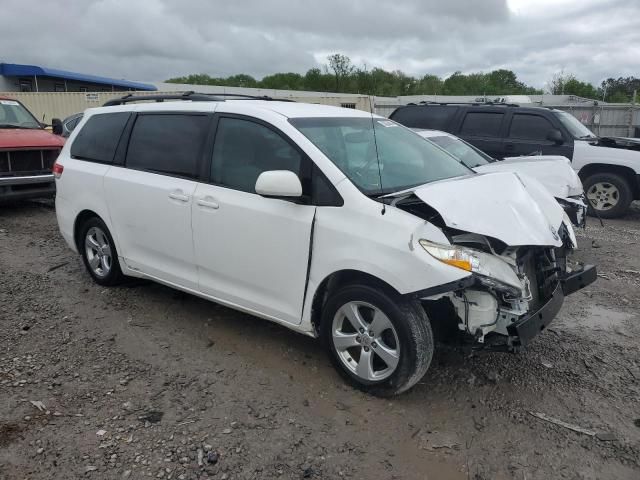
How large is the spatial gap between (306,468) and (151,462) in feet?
2.65

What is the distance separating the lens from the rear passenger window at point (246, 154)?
12.1 ft

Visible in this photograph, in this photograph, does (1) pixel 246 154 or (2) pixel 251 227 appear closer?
(2) pixel 251 227

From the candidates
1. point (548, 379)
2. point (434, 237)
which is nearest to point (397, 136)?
point (434, 237)

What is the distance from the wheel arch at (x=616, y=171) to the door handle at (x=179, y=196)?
7.64m

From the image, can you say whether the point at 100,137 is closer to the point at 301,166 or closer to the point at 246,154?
the point at 246,154

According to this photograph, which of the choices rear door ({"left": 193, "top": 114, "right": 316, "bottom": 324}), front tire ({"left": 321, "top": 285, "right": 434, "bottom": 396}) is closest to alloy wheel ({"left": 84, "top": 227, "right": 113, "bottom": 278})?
rear door ({"left": 193, "top": 114, "right": 316, "bottom": 324})

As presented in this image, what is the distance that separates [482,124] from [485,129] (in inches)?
4.3

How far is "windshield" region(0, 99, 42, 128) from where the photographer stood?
951 cm

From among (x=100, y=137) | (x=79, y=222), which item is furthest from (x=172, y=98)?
(x=79, y=222)

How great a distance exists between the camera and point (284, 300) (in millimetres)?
3646

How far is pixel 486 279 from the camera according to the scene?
298cm

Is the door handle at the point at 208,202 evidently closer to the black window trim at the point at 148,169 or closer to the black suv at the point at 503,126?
the black window trim at the point at 148,169

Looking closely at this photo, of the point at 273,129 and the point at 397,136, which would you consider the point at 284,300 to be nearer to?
the point at 273,129

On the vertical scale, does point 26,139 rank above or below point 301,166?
below
